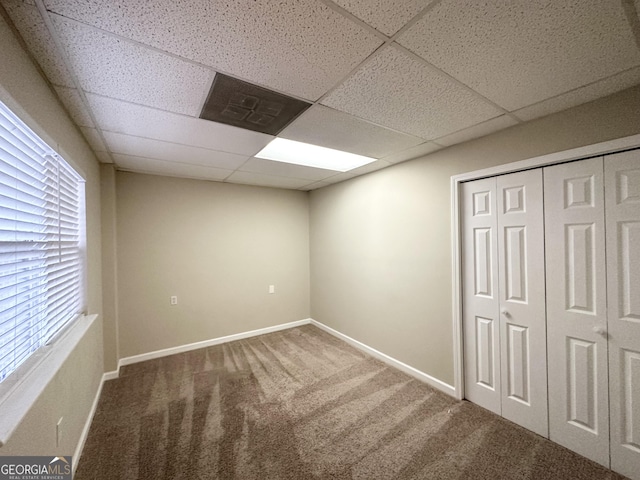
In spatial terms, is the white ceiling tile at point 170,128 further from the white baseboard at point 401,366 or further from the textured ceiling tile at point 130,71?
the white baseboard at point 401,366

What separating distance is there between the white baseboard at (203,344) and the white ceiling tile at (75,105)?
2.73 metres

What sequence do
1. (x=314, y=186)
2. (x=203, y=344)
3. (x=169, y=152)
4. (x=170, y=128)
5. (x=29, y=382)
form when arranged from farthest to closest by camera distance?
(x=314, y=186) → (x=203, y=344) → (x=169, y=152) → (x=170, y=128) → (x=29, y=382)

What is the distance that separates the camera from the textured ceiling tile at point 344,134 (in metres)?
1.81

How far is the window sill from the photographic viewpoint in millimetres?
936

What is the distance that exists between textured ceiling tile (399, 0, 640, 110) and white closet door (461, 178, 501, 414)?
94 cm

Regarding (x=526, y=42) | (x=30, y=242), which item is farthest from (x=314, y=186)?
(x=30, y=242)

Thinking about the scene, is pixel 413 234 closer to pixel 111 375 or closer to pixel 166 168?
pixel 166 168

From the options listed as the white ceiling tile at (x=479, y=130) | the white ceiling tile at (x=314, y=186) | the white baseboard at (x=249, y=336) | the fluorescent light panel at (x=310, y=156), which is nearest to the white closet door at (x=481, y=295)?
the white baseboard at (x=249, y=336)

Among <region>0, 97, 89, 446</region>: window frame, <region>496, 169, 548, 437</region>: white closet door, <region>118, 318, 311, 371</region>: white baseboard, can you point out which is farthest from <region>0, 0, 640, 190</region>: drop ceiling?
<region>118, 318, 311, 371</region>: white baseboard

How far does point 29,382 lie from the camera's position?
1.17 metres

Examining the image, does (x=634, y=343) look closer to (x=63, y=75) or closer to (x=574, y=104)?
(x=574, y=104)

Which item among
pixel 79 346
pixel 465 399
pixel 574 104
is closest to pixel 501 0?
pixel 574 104

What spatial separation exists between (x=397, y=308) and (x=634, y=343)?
176 centimetres

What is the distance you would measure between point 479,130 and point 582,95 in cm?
59
